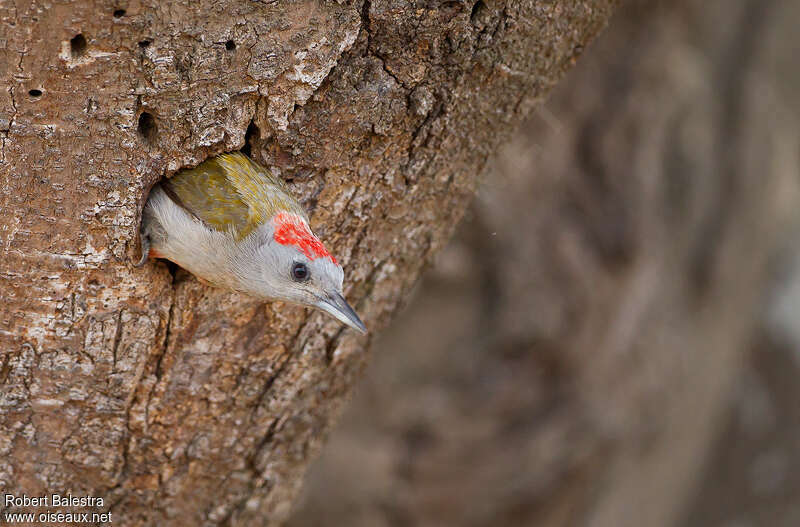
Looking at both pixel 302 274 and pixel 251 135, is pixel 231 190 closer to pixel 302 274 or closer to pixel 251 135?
pixel 251 135

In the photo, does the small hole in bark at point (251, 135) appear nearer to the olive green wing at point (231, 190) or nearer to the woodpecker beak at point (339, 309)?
the olive green wing at point (231, 190)

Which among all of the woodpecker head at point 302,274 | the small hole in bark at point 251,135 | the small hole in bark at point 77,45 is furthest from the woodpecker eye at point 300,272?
the small hole in bark at point 77,45

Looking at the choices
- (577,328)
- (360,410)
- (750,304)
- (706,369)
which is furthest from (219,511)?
(750,304)

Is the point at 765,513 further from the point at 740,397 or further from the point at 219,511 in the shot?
the point at 219,511

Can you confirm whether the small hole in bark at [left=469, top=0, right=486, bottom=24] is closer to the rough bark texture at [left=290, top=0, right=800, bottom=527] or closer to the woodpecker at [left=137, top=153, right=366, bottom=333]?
the woodpecker at [left=137, top=153, right=366, bottom=333]

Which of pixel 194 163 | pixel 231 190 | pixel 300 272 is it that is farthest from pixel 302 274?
pixel 194 163

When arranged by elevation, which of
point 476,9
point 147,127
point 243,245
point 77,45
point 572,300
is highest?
point 476,9
